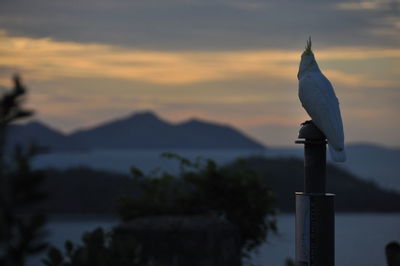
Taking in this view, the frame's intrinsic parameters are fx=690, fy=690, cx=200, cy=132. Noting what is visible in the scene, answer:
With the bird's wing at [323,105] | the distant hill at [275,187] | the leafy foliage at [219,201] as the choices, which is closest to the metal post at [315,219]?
the bird's wing at [323,105]

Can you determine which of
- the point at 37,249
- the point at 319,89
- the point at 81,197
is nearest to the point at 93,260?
the point at 37,249

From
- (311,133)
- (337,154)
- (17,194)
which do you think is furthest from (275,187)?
(17,194)

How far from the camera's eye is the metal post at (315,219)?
15.7 feet

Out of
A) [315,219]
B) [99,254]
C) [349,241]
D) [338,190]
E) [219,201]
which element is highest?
[338,190]

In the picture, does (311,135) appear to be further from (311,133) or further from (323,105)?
(323,105)

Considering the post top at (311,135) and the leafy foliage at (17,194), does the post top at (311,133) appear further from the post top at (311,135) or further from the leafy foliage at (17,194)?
the leafy foliage at (17,194)

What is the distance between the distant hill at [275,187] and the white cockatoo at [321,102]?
59.8 feet

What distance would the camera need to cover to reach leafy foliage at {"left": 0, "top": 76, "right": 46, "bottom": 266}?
224 cm

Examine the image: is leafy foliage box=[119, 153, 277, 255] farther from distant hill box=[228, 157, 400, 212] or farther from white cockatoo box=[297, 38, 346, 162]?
distant hill box=[228, 157, 400, 212]

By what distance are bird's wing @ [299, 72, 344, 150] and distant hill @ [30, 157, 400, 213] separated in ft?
59.9

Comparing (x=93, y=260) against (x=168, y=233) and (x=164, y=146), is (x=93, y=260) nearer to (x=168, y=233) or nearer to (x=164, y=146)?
(x=168, y=233)

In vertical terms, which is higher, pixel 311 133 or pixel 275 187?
pixel 275 187

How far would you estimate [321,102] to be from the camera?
5.18 metres

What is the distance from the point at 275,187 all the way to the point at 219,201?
13916 mm
